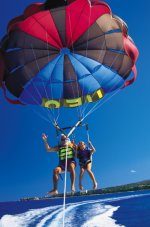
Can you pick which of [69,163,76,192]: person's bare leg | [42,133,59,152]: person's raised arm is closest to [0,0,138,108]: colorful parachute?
[42,133,59,152]: person's raised arm

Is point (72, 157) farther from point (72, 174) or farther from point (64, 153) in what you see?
point (72, 174)

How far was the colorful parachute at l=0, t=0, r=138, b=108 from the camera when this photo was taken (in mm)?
10219

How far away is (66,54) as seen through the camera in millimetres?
11781

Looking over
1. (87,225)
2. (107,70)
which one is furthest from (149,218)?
(107,70)

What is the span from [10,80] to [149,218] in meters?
26.3

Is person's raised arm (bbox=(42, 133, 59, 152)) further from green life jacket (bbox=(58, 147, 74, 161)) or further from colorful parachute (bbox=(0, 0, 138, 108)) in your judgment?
colorful parachute (bbox=(0, 0, 138, 108))

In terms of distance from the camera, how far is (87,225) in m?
24.0

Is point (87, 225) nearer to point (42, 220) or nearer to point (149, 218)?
point (42, 220)

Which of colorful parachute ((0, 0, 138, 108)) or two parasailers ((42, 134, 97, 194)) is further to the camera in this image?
colorful parachute ((0, 0, 138, 108))

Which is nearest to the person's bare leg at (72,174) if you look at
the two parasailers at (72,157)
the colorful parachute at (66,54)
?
the two parasailers at (72,157)

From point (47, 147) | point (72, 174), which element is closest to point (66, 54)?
point (47, 147)

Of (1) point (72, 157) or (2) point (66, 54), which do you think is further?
(2) point (66, 54)

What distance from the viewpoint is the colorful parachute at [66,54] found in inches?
402

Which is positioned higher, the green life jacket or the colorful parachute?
the colorful parachute
